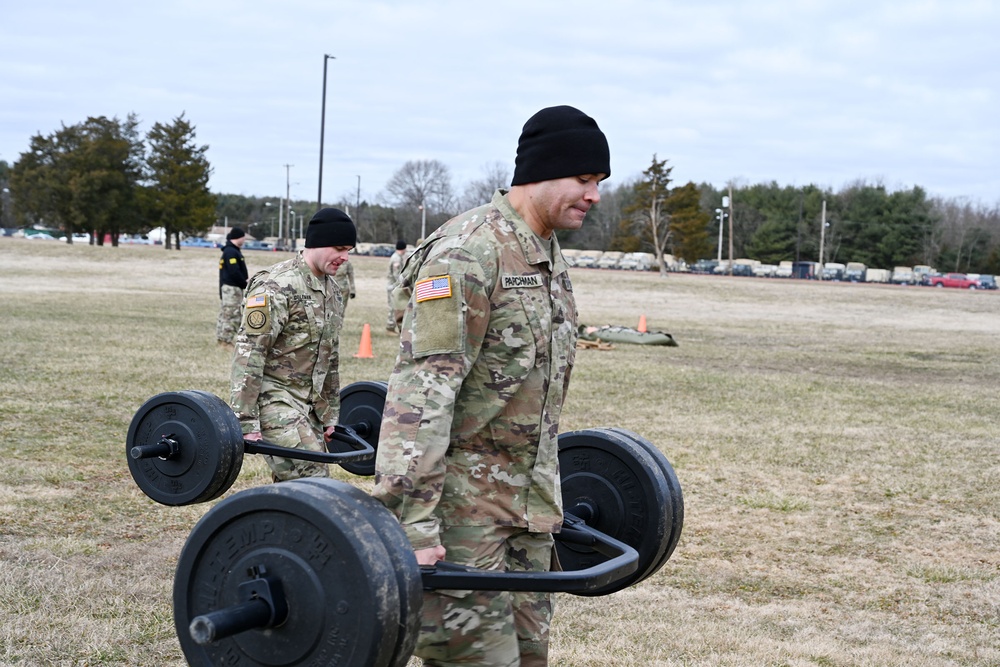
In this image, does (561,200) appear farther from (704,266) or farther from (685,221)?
(704,266)

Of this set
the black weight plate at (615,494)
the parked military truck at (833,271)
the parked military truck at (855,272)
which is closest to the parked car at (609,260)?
the parked military truck at (833,271)

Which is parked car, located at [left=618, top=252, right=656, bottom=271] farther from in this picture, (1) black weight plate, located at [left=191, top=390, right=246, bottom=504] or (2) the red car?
(1) black weight plate, located at [left=191, top=390, right=246, bottom=504]

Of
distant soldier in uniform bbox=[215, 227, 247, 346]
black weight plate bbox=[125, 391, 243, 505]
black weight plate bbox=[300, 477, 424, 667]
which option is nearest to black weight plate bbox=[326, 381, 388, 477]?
black weight plate bbox=[125, 391, 243, 505]

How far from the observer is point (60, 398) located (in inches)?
458

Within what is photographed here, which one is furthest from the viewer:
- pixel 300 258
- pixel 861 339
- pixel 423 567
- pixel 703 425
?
pixel 861 339

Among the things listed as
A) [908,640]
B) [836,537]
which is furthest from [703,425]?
[908,640]

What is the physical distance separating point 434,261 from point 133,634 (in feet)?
9.64

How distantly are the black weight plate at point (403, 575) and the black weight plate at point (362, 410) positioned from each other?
3.86 meters

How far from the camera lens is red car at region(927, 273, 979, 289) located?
75625 millimetres

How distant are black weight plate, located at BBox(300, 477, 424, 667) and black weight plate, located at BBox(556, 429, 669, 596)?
47.7 inches

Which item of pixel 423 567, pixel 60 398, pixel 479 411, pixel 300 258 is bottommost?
pixel 60 398

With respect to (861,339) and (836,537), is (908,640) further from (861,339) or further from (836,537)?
(861,339)

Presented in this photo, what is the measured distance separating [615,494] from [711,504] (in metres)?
4.44

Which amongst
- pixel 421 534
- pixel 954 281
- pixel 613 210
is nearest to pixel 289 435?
pixel 421 534
